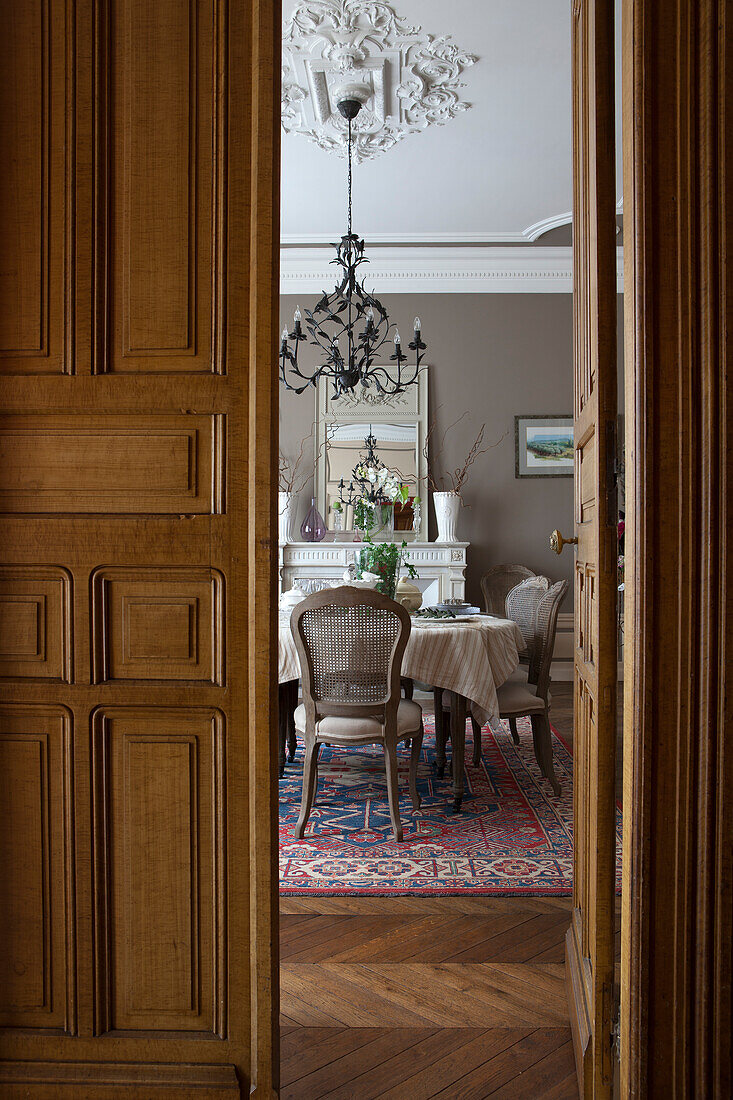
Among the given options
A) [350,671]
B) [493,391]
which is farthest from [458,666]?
[493,391]

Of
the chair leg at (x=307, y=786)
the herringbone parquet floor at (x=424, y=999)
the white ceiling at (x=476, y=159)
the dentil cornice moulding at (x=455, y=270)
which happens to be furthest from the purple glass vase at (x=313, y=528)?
the herringbone parquet floor at (x=424, y=999)

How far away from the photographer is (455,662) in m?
3.38

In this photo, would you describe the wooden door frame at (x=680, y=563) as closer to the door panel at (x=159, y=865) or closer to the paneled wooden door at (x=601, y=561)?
the paneled wooden door at (x=601, y=561)

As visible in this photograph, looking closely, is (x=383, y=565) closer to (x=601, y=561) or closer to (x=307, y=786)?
(x=307, y=786)

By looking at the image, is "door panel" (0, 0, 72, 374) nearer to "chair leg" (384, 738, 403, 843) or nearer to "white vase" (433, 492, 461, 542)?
"chair leg" (384, 738, 403, 843)

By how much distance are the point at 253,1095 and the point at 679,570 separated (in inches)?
45.5

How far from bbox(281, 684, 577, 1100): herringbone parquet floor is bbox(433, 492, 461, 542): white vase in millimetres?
4072

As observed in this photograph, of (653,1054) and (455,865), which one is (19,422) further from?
(455,865)

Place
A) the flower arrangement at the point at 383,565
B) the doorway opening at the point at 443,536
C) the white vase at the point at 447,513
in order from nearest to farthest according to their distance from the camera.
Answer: the doorway opening at the point at 443,536 → the flower arrangement at the point at 383,565 → the white vase at the point at 447,513

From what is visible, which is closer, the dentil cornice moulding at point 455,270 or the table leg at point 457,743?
the table leg at point 457,743

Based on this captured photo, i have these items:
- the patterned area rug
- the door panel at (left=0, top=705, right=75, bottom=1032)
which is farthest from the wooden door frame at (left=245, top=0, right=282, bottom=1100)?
the patterned area rug

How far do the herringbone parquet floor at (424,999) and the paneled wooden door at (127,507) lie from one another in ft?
1.44

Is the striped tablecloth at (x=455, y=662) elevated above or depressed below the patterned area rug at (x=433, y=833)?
above

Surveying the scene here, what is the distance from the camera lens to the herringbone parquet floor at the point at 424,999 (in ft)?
5.30
